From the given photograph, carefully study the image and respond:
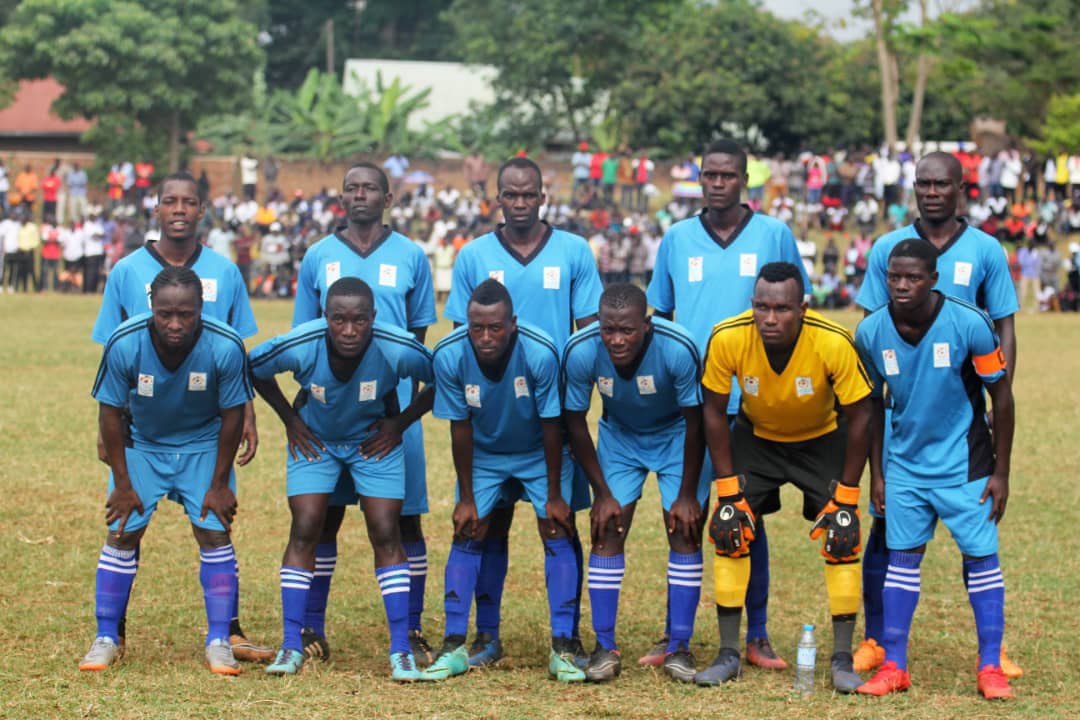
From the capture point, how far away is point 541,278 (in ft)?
25.4

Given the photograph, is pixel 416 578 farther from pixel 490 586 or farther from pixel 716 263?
pixel 716 263

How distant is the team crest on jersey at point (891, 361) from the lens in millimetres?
6949

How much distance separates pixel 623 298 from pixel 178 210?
237 cm

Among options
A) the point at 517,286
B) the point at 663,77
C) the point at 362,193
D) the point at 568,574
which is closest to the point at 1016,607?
the point at 568,574

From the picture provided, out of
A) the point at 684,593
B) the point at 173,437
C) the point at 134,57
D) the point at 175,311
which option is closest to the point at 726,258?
the point at 684,593

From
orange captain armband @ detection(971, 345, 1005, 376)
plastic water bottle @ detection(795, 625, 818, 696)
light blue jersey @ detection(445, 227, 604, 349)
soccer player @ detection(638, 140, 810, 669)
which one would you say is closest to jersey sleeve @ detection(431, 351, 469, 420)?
light blue jersey @ detection(445, 227, 604, 349)

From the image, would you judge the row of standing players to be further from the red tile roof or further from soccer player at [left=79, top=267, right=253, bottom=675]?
the red tile roof

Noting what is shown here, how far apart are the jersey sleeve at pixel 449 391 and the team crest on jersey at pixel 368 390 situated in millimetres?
309

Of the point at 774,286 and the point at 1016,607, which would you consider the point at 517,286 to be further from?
the point at 1016,607

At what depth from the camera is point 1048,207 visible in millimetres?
36688

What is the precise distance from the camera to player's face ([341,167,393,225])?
7762 mm

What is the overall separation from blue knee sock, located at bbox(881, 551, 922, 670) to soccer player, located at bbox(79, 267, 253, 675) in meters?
3.11

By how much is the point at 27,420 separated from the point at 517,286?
8.82 meters

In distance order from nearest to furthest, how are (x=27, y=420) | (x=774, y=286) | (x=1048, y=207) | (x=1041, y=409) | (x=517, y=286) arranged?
(x=774, y=286) → (x=517, y=286) → (x=27, y=420) → (x=1041, y=409) → (x=1048, y=207)
